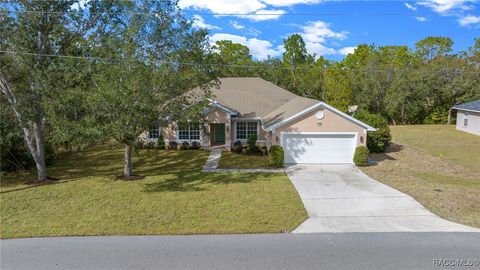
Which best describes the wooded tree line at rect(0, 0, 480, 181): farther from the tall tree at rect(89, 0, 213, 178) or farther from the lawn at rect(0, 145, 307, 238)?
the lawn at rect(0, 145, 307, 238)

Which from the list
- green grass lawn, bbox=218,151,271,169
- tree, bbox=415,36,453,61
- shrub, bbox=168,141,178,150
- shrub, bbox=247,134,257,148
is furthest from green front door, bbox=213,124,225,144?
tree, bbox=415,36,453,61

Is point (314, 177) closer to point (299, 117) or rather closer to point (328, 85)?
point (299, 117)

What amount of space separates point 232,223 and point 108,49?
30.5 ft

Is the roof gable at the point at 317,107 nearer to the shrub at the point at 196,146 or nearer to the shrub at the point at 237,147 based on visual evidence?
the shrub at the point at 237,147

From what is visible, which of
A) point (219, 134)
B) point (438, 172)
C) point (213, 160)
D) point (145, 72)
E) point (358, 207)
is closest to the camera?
point (358, 207)

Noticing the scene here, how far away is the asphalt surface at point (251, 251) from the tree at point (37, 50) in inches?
308

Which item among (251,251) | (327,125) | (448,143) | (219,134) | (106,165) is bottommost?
(251,251)

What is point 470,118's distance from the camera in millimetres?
32531

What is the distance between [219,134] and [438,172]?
14.5 metres

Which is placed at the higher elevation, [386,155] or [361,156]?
[361,156]

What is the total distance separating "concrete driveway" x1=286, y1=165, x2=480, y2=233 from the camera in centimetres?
955

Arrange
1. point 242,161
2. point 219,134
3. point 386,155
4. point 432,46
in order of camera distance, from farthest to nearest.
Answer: point 432,46 < point 219,134 < point 386,155 < point 242,161

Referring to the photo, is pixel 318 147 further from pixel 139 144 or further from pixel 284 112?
pixel 139 144

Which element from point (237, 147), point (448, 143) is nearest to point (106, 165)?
point (237, 147)
